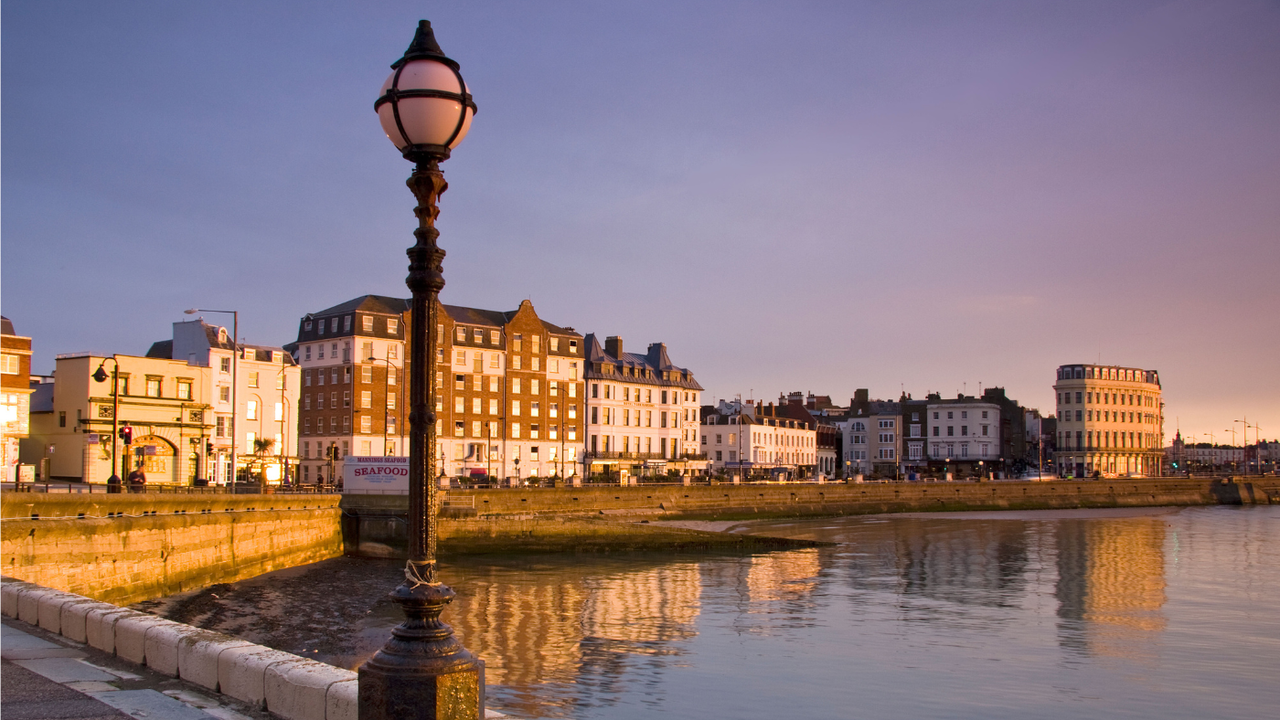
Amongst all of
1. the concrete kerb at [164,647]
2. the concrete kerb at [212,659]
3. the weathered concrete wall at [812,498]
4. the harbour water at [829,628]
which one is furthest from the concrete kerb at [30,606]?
the weathered concrete wall at [812,498]

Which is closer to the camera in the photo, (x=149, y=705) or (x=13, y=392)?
(x=149, y=705)

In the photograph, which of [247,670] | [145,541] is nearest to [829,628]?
[145,541]

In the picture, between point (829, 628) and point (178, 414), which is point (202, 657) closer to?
point (829, 628)

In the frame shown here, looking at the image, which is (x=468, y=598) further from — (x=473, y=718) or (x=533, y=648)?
(x=473, y=718)

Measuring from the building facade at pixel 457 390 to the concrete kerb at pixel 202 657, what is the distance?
67.1 metres

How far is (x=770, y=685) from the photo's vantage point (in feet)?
71.9

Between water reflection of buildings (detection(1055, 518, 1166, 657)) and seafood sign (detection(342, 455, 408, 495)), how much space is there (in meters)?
32.3

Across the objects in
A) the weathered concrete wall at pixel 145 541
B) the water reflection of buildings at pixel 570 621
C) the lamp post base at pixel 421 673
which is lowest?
the water reflection of buildings at pixel 570 621

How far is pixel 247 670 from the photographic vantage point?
8.89 m

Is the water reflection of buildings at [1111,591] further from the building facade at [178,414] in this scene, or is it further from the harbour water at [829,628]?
the building facade at [178,414]

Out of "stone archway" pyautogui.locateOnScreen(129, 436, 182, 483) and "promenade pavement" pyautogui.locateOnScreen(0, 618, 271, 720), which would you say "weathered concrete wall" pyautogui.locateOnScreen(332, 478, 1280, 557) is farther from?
"promenade pavement" pyautogui.locateOnScreen(0, 618, 271, 720)

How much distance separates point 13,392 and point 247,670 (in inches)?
2120

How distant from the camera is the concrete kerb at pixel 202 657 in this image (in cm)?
926

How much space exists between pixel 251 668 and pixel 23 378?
5429 centimetres
